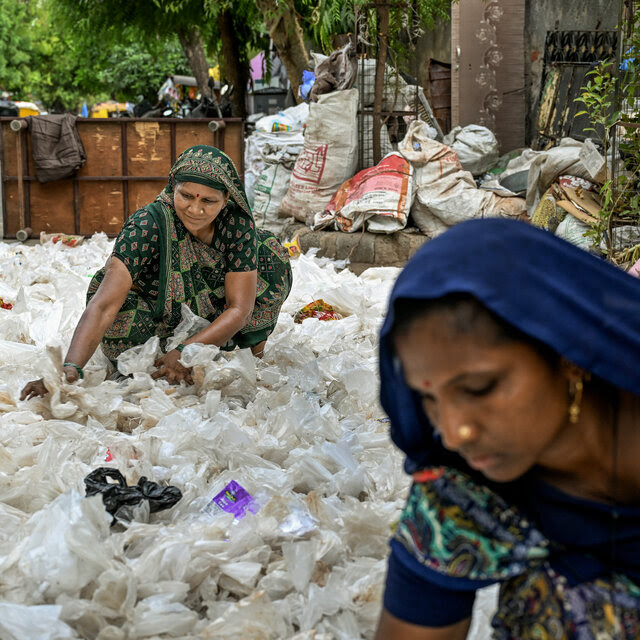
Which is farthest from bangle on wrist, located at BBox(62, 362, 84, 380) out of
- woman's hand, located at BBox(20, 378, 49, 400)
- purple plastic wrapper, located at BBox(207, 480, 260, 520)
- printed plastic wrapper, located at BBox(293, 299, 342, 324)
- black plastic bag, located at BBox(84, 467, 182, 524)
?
printed plastic wrapper, located at BBox(293, 299, 342, 324)

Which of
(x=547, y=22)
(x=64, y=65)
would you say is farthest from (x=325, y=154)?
(x=64, y=65)

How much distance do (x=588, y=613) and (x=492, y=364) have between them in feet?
1.18

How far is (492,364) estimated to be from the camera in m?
0.96

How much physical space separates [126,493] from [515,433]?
1.34 m

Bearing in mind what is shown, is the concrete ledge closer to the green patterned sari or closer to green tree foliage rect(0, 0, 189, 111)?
the green patterned sari

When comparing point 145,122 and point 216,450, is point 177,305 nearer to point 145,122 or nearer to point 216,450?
point 216,450

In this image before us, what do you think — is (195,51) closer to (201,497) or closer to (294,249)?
(294,249)

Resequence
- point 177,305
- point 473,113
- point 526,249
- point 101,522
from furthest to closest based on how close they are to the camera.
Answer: point 473,113, point 177,305, point 101,522, point 526,249

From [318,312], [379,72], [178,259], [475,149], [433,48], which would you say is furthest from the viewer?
[433,48]

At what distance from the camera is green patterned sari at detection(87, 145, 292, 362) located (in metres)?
3.14

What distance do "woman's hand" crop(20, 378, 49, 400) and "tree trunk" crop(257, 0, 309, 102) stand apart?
700cm

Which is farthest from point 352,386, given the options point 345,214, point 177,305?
point 345,214

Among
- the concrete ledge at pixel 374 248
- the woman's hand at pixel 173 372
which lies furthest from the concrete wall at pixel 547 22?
the woman's hand at pixel 173 372

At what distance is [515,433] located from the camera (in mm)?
990
